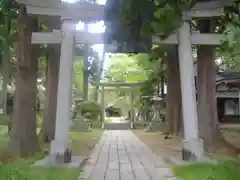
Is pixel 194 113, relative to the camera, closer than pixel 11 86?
Yes

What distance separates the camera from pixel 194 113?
28.8 ft

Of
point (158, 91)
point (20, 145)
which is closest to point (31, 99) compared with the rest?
point (20, 145)

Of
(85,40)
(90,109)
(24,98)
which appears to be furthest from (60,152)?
(90,109)

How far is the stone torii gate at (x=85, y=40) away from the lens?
28.6 ft

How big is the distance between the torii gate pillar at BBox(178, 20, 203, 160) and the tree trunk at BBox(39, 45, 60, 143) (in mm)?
5844

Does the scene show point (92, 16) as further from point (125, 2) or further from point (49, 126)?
point (49, 126)

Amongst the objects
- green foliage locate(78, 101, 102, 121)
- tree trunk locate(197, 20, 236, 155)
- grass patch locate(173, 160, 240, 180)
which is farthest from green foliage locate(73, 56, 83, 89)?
grass patch locate(173, 160, 240, 180)

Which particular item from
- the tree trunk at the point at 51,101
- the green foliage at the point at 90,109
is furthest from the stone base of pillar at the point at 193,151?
the green foliage at the point at 90,109

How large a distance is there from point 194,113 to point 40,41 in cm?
425

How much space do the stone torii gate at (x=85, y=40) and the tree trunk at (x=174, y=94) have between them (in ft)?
21.2

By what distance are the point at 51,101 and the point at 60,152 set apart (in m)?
5.73

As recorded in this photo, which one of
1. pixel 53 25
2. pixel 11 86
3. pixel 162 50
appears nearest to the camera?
pixel 53 25

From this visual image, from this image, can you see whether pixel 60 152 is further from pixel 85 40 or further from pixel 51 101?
pixel 51 101

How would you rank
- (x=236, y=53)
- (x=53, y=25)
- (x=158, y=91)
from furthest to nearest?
(x=158, y=91), (x=53, y=25), (x=236, y=53)
